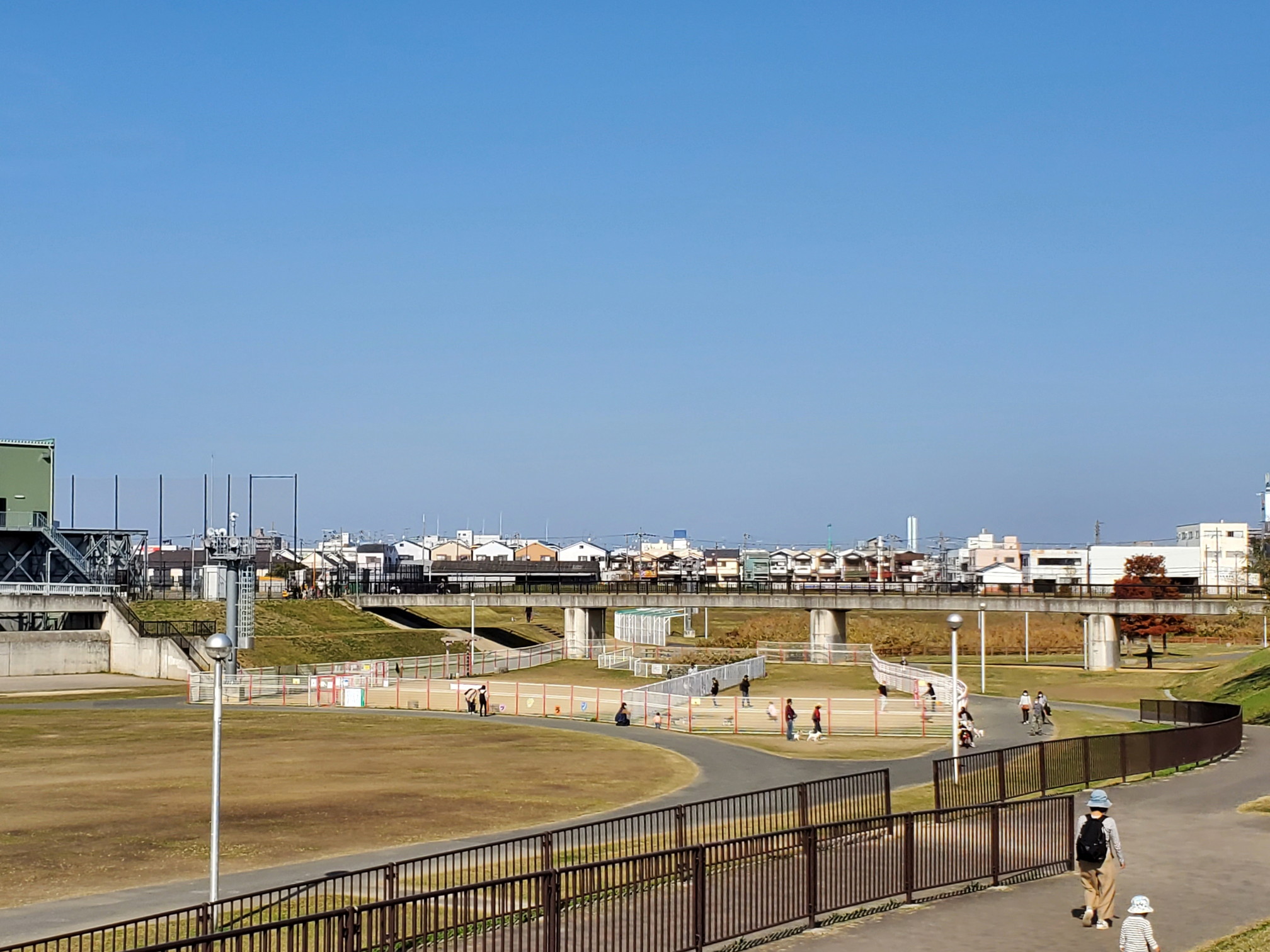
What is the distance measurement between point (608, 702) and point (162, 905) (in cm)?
3991

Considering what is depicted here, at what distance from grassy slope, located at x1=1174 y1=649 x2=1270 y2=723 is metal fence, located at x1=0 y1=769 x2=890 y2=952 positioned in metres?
31.3

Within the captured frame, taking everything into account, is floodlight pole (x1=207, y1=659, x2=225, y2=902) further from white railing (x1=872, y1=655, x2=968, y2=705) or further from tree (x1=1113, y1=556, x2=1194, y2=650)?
tree (x1=1113, y1=556, x2=1194, y2=650)

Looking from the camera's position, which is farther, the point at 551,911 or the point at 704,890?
the point at 704,890

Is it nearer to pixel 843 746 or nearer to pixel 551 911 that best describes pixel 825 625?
pixel 843 746

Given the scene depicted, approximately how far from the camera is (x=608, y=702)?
202 ft

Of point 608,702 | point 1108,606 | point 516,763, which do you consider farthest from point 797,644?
point 516,763

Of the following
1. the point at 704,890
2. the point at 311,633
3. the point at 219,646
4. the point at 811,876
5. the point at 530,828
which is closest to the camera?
the point at 704,890

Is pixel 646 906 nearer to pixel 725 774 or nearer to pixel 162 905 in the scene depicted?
pixel 162 905

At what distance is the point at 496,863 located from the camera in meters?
23.8

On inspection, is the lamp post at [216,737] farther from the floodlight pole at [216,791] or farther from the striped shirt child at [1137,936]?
the striped shirt child at [1137,936]

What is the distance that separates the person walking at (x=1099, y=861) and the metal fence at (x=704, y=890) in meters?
2.70

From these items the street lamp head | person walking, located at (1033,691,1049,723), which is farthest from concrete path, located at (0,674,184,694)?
the street lamp head

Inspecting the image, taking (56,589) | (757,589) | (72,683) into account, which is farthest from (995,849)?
(757,589)

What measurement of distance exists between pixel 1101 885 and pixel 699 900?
566 cm
